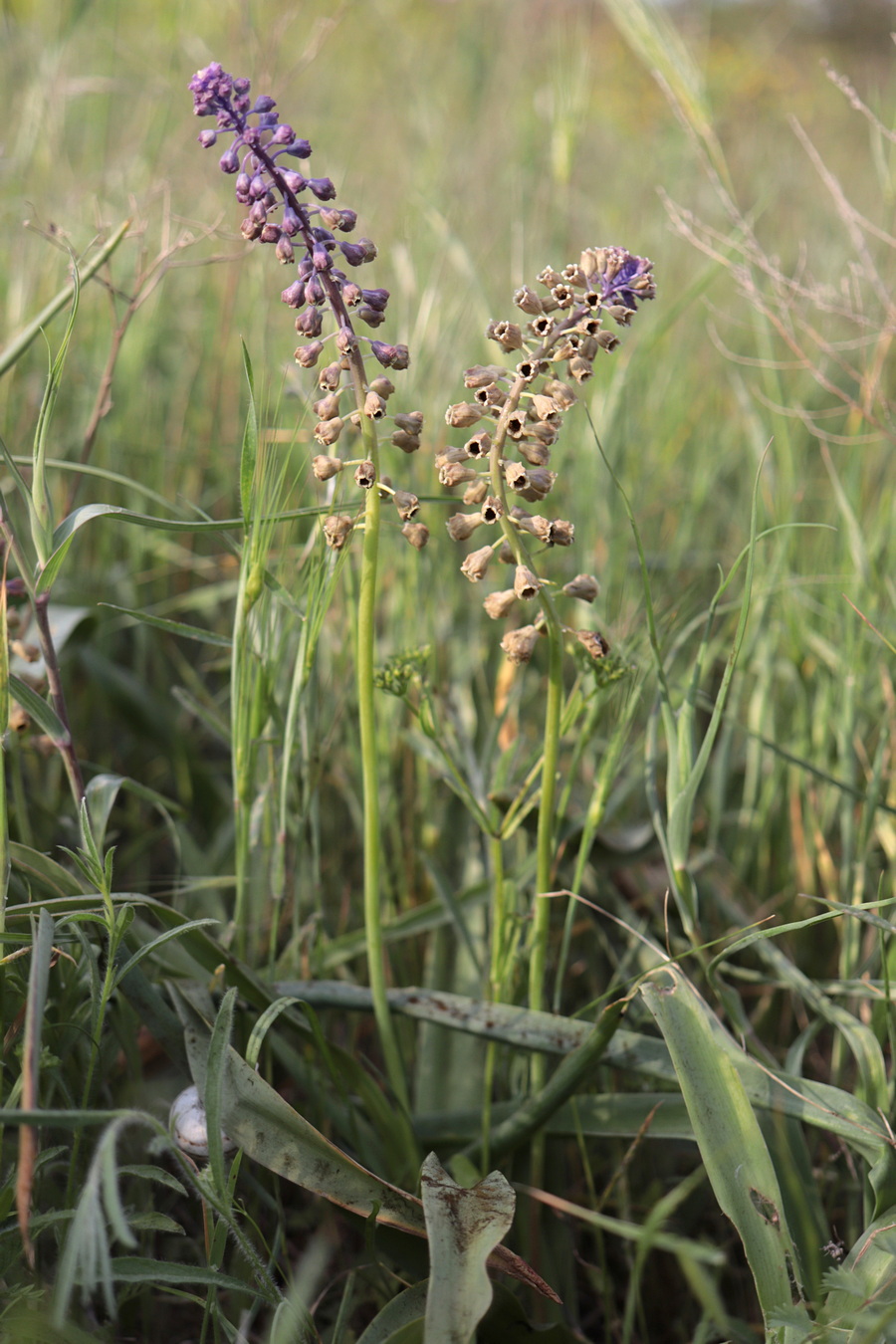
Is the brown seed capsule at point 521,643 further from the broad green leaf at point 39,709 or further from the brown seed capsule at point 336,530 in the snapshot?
the broad green leaf at point 39,709

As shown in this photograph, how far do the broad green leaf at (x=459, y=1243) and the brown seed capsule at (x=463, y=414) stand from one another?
68cm

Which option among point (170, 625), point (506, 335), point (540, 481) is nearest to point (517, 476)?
point (540, 481)

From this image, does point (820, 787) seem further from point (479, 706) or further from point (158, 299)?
point (158, 299)

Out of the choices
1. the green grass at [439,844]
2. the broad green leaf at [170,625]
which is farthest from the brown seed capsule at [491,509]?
the broad green leaf at [170,625]

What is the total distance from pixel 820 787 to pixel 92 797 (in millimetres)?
1118

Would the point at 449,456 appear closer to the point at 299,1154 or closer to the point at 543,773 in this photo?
the point at 543,773

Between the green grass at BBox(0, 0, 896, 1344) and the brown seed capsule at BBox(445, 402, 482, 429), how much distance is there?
0.14 meters

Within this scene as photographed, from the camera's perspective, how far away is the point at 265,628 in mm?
1070

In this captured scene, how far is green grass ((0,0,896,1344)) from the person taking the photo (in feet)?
2.84

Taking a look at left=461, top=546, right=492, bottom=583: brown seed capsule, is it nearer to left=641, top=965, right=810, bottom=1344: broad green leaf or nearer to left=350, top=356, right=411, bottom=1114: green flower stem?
left=350, top=356, right=411, bottom=1114: green flower stem

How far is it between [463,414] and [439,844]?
0.78m

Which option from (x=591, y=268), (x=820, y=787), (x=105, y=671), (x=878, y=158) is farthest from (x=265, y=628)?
(x=878, y=158)

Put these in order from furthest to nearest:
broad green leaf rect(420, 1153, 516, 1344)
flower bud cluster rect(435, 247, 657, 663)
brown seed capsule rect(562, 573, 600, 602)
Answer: brown seed capsule rect(562, 573, 600, 602) → flower bud cluster rect(435, 247, 657, 663) → broad green leaf rect(420, 1153, 516, 1344)

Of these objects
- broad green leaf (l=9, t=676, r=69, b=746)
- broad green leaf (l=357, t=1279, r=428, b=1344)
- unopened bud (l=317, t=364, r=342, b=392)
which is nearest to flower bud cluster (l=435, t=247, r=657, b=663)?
unopened bud (l=317, t=364, r=342, b=392)
